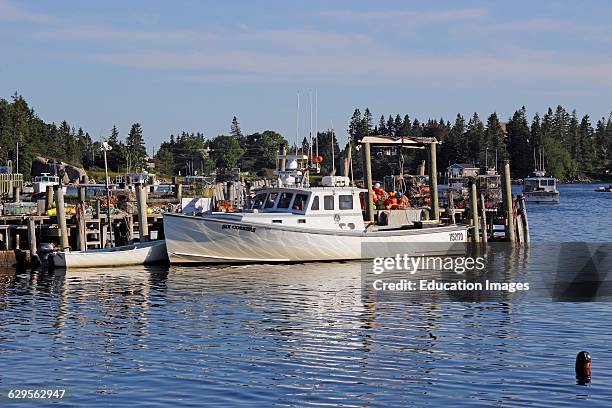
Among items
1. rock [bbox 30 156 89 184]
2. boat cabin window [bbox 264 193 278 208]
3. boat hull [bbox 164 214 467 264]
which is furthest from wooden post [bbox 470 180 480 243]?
rock [bbox 30 156 89 184]

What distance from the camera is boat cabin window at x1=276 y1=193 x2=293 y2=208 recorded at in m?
39.3

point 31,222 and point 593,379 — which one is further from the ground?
point 31,222

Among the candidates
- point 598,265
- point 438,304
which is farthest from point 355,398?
point 598,265

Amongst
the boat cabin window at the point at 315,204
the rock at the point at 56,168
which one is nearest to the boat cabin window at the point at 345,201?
the boat cabin window at the point at 315,204

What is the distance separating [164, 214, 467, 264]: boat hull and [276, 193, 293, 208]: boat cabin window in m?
1.32

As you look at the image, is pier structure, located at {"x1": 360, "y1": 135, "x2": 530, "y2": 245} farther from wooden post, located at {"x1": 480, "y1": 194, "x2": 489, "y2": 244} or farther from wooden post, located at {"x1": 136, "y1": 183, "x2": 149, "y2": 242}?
wooden post, located at {"x1": 136, "y1": 183, "x2": 149, "y2": 242}

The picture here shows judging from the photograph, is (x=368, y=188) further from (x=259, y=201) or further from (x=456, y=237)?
(x=259, y=201)

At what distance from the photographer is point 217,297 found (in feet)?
101

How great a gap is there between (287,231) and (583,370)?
19.9 metres

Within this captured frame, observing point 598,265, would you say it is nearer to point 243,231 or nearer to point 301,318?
point 243,231

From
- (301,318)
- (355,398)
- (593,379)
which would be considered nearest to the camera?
(355,398)

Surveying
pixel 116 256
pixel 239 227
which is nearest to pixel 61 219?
pixel 116 256

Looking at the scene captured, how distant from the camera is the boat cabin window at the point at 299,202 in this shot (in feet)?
127

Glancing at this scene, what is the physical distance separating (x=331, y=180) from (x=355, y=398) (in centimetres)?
2147
